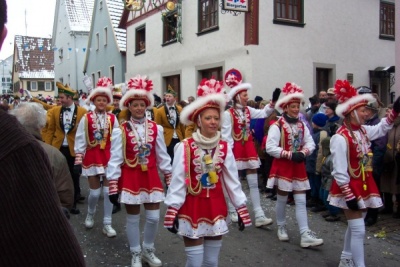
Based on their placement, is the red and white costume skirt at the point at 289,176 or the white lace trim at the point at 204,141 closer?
the white lace trim at the point at 204,141

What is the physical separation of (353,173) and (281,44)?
10.3 meters

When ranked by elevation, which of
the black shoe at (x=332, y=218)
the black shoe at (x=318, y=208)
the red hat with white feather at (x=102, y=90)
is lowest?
the black shoe at (x=332, y=218)

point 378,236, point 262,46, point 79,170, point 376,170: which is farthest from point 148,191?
point 262,46

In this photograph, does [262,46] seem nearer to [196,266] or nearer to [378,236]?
[378,236]

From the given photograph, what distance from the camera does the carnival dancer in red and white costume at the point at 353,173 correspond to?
4.68m

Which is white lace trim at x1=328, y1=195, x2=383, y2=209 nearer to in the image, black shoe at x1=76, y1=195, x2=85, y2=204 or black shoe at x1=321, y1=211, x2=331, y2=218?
black shoe at x1=321, y1=211, x2=331, y2=218

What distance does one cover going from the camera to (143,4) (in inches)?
819

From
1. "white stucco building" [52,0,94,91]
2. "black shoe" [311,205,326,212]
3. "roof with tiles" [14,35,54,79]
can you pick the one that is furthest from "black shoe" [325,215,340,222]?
"roof with tiles" [14,35,54,79]

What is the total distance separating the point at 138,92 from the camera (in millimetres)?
5320

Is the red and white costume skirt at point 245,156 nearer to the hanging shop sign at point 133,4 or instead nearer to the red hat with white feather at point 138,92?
the red hat with white feather at point 138,92

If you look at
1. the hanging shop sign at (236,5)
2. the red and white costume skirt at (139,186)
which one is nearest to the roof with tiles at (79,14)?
the hanging shop sign at (236,5)

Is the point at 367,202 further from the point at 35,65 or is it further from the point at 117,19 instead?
the point at 35,65

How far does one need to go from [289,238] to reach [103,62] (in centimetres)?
→ 2534

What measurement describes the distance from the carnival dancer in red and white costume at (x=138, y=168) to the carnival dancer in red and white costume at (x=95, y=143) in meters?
1.59
